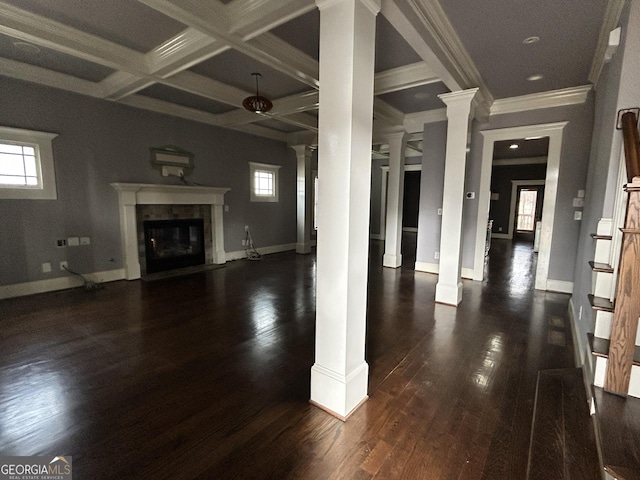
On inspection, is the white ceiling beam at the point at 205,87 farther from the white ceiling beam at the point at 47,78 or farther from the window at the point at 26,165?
the window at the point at 26,165

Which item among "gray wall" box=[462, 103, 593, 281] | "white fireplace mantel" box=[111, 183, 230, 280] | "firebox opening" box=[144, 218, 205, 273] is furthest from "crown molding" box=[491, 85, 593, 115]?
"firebox opening" box=[144, 218, 205, 273]

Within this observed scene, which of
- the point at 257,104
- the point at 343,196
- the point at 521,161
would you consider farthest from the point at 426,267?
the point at 521,161

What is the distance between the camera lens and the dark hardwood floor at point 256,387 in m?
1.54

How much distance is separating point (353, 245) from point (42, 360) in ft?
9.09

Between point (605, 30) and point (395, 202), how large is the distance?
12.8 ft

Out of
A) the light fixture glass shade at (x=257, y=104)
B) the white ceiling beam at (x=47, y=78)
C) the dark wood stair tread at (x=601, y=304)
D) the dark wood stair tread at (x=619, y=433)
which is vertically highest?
the white ceiling beam at (x=47, y=78)

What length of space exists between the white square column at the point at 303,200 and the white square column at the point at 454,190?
413 cm

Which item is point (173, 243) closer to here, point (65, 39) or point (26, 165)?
point (26, 165)

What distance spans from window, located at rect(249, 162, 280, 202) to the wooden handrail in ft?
20.0

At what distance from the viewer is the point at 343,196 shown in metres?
1.75

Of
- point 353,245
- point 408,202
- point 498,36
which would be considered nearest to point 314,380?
point 353,245

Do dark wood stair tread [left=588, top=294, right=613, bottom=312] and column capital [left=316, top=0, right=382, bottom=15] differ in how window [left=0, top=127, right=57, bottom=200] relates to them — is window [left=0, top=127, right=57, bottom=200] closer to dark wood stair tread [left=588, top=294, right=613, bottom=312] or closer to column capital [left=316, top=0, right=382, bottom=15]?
column capital [left=316, top=0, right=382, bottom=15]

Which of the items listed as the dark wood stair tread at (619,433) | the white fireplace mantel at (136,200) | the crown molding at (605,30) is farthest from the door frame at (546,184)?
the white fireplace mantel at (136,200)

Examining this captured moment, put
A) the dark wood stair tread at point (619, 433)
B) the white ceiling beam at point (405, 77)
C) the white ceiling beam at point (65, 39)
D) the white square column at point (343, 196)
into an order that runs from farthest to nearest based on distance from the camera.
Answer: the white ceiling beam at point (405, 77)
the white ceiling beam at point (65, 39)
the white square column at point (343, 196)
the dark wood stair tread at point (619, 433)
